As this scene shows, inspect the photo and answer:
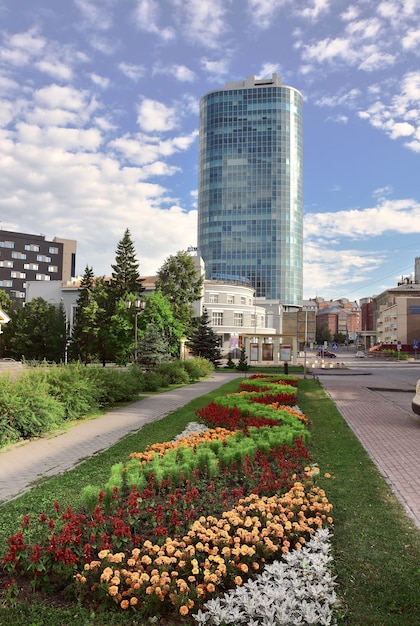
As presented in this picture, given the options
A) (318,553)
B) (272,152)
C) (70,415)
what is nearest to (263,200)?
(272,152)

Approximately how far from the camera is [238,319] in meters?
75.3

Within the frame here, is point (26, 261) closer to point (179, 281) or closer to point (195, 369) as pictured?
point (179, 281)

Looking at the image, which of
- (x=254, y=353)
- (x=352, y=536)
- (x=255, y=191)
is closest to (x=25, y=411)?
(x=352, y=536)

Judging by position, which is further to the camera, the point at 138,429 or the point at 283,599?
the point at 138,429

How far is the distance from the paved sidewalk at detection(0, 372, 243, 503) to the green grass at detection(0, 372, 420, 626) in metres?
0.44

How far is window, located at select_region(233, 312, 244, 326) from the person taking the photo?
74.7 meters

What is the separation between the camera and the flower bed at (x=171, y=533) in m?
3.55

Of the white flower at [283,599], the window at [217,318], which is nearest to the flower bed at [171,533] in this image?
Result: the white flower at [283,599]

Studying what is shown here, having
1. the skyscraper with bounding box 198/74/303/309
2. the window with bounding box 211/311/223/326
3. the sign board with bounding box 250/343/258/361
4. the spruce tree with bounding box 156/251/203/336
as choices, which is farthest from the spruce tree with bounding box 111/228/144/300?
the skyscraper with bounding box 198/74/303/309

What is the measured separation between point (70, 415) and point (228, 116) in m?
122

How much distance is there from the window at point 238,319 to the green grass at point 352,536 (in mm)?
64782

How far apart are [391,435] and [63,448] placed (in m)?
7.44

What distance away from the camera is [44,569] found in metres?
3.76

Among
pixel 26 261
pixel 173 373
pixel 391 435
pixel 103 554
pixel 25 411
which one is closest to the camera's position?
pixel 103 554
